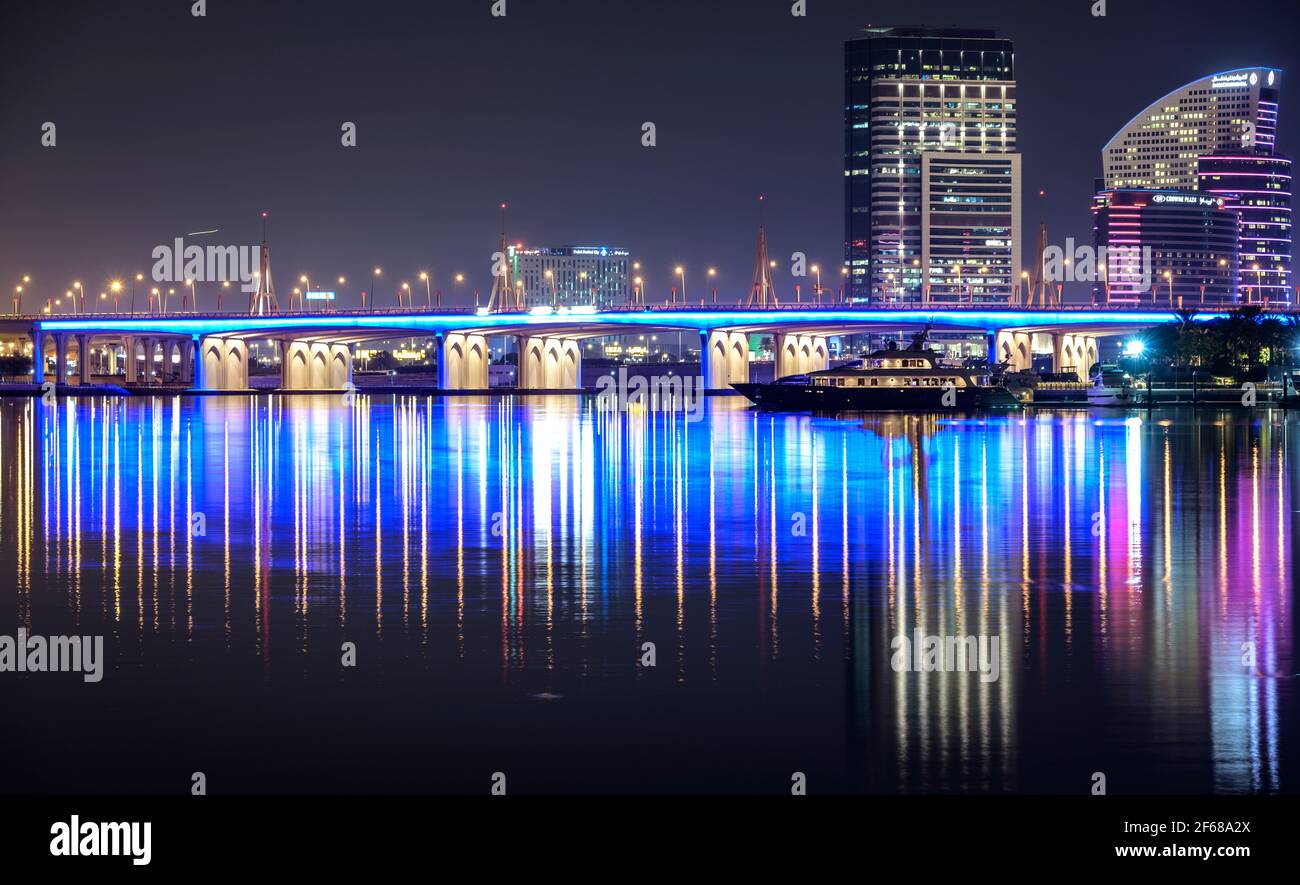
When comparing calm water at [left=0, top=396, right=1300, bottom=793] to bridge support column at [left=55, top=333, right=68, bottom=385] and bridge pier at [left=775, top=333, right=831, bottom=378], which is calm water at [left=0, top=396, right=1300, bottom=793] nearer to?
bridge pier at [left=775, top=333, right=831, bottom=378]

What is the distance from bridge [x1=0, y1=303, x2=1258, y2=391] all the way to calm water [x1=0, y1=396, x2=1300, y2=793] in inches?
5166

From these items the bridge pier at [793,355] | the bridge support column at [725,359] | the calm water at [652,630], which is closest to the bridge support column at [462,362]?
the bridge support column at [725,359]

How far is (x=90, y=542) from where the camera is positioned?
2706 cm

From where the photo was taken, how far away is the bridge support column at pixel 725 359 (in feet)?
582

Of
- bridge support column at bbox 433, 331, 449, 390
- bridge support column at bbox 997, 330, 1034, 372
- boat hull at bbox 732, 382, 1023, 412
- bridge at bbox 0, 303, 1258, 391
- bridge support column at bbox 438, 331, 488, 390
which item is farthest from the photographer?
bridge support column at bbox 438, 331, 488, 390

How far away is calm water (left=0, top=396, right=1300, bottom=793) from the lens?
12.4 m

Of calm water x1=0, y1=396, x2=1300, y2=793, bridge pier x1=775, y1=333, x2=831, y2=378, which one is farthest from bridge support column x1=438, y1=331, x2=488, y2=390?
calm water x1=0, y1=396, x2=1300, y2=793

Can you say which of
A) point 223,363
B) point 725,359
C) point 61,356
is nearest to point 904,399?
point 725,359
